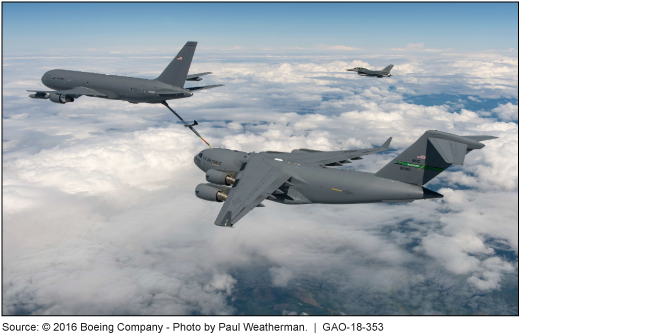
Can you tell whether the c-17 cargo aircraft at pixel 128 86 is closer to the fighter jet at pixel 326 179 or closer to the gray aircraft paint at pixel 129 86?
the gray aircraft paint at pixel 129 86

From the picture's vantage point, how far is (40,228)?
80500mm

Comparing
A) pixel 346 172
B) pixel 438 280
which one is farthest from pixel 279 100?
pixel 346 172

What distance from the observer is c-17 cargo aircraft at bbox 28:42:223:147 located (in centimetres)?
3391

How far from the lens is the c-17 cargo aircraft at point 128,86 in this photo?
33.9 meters

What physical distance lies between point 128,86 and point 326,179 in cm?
2492

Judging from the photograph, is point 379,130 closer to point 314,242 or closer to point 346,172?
point 314,242

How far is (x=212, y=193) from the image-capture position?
74.8 ft

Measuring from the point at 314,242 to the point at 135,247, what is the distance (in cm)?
4612

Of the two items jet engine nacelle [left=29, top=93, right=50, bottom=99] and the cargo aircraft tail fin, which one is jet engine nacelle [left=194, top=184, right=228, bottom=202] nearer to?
the cargo aircraft tail fin

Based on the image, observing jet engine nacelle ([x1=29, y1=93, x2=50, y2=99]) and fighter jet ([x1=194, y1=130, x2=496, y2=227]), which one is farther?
jet engine nacelle ([x1=29, y1=93, x2=50, y2=99])

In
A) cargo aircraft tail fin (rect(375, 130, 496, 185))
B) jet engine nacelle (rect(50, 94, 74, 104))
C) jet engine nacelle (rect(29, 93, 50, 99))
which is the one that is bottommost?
cargo aircraft tail fin (rect(375, 130, 496, 185))

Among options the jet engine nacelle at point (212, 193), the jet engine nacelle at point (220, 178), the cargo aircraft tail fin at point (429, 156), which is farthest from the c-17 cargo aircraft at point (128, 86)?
the cargo aircraft tail fin at point (429, 156)

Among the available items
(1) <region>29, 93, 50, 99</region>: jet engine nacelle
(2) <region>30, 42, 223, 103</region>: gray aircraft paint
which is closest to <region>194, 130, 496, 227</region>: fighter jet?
(2) <region>30, 42, 223, 103</region>: gray aircraft paint

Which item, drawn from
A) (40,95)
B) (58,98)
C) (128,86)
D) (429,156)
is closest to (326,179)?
(429,156)
